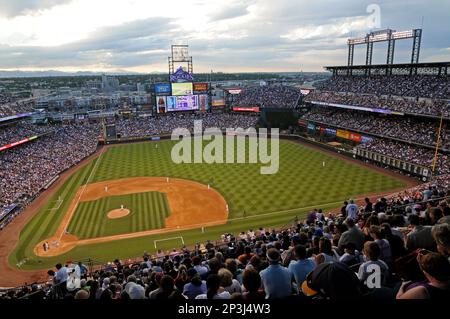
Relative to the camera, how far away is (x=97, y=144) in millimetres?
60875

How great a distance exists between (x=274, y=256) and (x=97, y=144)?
60.5 m

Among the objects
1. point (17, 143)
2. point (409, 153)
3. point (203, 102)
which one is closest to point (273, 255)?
point (409, 153)

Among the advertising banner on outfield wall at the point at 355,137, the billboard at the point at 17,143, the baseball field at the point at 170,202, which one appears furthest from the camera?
the advertising banner on outfield wall at the point at 355,137

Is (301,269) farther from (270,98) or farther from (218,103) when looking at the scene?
(218,103)

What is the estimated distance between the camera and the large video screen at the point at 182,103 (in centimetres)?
7256

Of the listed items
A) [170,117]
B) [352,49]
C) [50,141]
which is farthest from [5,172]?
[352,49]

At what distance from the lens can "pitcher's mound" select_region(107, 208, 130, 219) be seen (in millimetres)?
30277

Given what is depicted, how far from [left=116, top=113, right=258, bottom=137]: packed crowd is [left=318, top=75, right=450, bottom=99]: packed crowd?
19.6 meters

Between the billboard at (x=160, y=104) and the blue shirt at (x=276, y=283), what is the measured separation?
6938cm

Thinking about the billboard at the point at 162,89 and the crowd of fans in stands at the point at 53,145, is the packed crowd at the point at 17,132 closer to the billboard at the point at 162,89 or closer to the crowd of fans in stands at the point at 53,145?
the crowd of fans in stands at the point at 53,145

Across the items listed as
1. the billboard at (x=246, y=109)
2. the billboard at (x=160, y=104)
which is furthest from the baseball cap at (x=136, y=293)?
the billboard at (x=246, y=109)

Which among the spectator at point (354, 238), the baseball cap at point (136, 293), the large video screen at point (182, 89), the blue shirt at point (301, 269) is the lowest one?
the baseball cap at point (136, 293)
